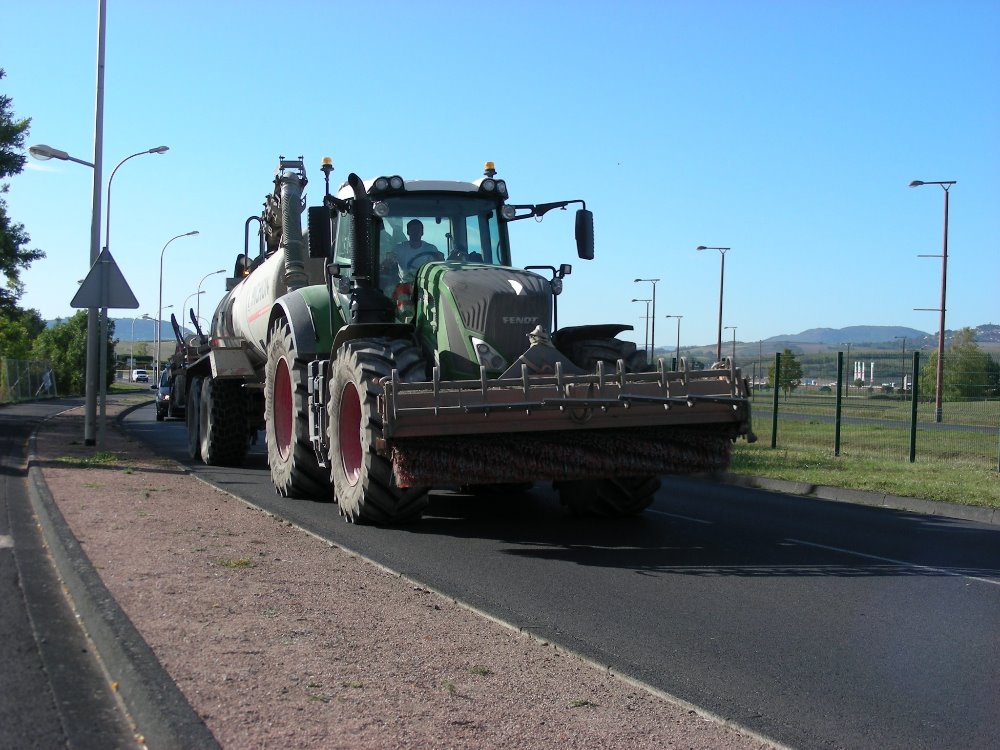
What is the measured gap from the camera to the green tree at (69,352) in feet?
231

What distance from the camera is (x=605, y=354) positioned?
11344mm

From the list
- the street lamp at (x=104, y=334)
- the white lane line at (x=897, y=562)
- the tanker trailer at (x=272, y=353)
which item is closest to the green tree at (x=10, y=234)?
the street lamp at (x=104, y=334)

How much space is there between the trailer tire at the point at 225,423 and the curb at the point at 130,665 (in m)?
8.37

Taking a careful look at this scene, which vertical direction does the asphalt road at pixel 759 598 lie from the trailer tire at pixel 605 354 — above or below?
below

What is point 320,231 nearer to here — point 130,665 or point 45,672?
point 45,672

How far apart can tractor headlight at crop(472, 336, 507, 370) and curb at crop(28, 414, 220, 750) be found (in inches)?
152

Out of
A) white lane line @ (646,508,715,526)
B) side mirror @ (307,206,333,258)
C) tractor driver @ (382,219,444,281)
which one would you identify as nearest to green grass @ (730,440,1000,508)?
white lane line @ (646,508,715,526)

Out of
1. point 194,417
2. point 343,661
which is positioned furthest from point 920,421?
point 343,661

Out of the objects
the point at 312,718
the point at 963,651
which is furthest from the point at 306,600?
the point at 963,651

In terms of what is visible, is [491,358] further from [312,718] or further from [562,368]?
[312,718]

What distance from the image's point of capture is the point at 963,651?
249 inches

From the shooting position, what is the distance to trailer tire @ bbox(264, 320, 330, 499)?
12.1 m

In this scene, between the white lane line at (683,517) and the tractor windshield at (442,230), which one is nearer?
the white lane line at (683,517)

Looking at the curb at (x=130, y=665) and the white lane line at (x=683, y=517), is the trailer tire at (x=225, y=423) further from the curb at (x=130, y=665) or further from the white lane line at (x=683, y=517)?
the curb at (x=130, y=665)
